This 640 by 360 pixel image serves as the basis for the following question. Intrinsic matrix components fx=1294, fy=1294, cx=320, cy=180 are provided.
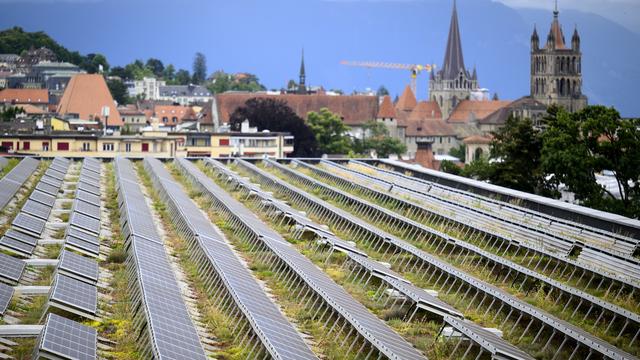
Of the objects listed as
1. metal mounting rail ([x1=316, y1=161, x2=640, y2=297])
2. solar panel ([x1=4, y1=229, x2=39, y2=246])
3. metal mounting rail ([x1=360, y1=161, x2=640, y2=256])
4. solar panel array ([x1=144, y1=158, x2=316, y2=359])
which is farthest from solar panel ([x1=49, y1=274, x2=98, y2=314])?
metal mounting rail ([x1=360, y1=161, x2=640, y2=256])

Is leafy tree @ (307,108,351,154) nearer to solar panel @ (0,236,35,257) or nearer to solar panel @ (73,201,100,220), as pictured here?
solar panel @ (73,201,100,220)

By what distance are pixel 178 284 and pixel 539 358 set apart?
8103 mm

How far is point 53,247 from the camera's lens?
1094 inches

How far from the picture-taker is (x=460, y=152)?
190 meters

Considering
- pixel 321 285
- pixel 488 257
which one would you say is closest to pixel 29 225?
pixel 321 285

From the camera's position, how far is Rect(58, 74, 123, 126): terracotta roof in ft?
479

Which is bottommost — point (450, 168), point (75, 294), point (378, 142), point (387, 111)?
point (378, 142)

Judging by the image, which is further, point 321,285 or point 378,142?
point 378,142

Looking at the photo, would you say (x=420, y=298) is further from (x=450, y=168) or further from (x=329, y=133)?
(x=329, y=133)

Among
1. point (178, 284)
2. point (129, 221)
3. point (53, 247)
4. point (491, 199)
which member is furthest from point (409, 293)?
point (491, 199)

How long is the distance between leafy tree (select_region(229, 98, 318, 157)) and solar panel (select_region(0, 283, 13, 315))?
92.3 meters

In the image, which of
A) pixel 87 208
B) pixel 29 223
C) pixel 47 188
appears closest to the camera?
pixel 29 223

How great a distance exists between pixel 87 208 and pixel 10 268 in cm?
1114

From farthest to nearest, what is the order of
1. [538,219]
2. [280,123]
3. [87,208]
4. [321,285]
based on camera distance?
[280,123] < [87,208] < [538,219] < [321,285]
